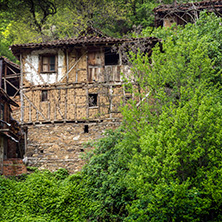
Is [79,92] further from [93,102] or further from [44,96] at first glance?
[44,96]

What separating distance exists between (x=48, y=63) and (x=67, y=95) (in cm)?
248

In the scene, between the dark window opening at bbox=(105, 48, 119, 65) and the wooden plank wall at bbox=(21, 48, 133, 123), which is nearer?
the wooden plank wall at bbox=(21, 48, 133, 123)

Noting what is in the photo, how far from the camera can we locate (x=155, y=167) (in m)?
11.6

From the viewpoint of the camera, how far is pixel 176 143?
11594 mm

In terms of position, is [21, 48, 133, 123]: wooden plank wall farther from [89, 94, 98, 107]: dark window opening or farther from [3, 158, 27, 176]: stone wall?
[3, 158, 27, 176]: stone wall

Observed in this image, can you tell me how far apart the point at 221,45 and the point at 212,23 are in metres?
1.71

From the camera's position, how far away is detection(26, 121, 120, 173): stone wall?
1838cm

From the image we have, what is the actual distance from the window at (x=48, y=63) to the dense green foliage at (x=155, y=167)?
587 cm

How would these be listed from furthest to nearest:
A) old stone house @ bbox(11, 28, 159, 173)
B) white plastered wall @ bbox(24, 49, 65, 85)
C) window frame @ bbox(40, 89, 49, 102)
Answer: white plastered wall @ bbox(24, 49, 65, 85)
window frame @ bbox(40, 89, 49, 102)
old stone house @ bbox(11, 28, 159, 173)

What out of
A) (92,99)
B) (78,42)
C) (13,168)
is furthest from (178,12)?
(13,168)

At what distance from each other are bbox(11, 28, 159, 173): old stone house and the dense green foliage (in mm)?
1504

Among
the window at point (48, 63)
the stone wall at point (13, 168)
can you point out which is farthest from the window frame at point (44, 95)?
the stone wall at point (13, 168)

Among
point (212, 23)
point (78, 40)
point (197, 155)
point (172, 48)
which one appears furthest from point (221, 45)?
point (197, 155)

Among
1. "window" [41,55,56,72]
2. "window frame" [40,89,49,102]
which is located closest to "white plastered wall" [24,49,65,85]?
"window" [41,55,56,72]
